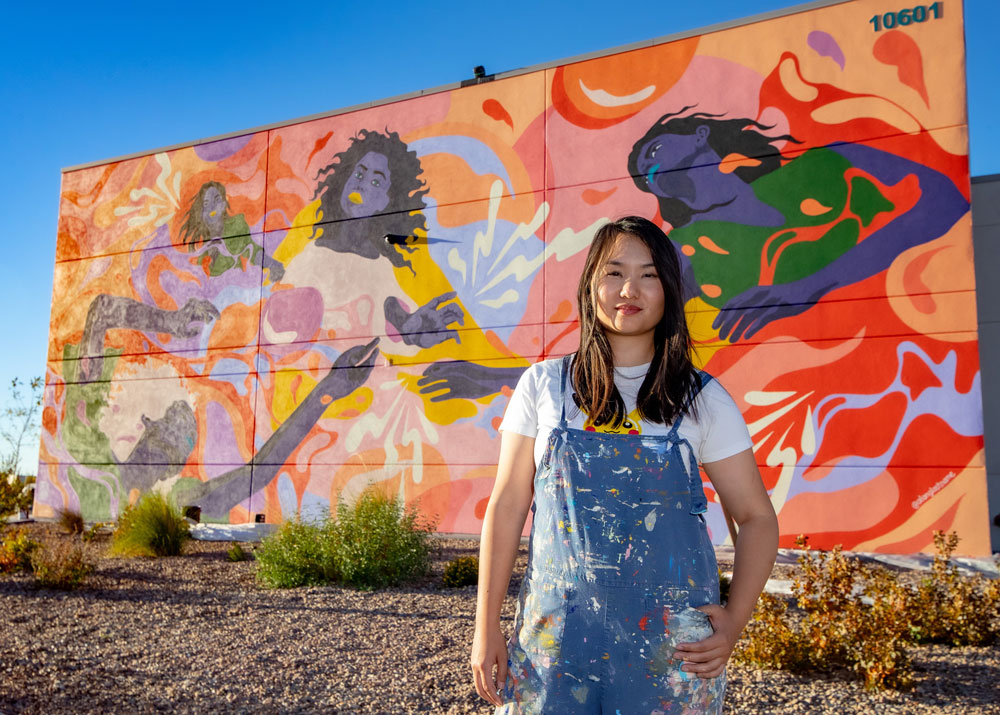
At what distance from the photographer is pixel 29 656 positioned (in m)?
5.33

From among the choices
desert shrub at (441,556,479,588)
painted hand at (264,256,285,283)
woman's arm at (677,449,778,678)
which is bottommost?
desert shrub at (441,556,479,588)

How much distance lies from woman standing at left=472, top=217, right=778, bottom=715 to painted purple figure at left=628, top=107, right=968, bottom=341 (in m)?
8.62

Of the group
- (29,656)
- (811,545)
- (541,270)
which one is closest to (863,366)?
(811,545)

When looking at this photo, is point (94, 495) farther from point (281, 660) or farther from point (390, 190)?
point (281, 660)

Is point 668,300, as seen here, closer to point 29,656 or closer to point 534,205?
point 29,656

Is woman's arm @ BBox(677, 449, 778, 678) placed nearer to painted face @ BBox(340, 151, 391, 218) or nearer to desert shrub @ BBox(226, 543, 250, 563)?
desert shrub @ BBox(226, 543, 250, 563)

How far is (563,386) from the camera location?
1.79 m

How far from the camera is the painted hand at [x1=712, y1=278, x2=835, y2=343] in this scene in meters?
9.62

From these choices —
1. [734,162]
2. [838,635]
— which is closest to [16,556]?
[838,635]

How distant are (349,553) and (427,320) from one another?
4.91m

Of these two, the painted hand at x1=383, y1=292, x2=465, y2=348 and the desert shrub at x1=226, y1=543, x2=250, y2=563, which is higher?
the painted hand at x1=383, y1=292, x2=465, y2=348

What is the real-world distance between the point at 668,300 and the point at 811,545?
858cm

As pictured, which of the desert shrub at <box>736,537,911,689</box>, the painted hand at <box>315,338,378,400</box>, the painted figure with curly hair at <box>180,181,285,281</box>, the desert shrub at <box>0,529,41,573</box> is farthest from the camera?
the painted figure with curly hair at <box>180,181,285,281</box>

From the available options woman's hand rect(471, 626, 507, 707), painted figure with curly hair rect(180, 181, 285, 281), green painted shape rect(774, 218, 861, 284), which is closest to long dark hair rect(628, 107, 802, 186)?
green painted shape rect(774, 218, 861, 284)
